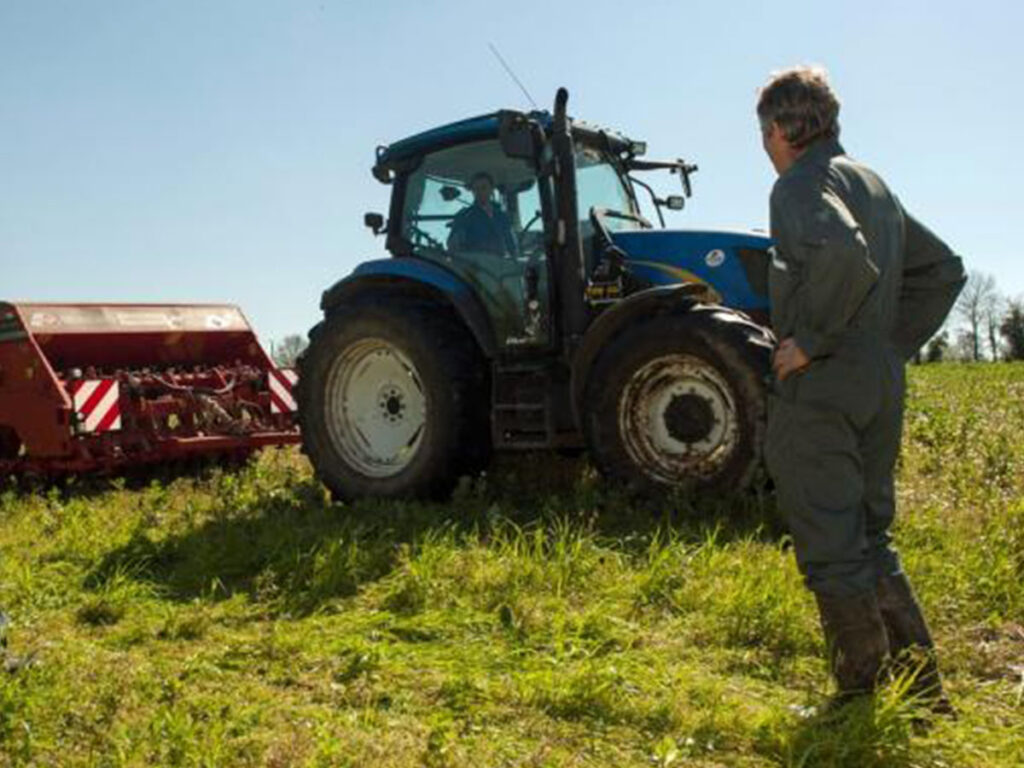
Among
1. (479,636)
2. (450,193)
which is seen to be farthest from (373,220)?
(479,636)

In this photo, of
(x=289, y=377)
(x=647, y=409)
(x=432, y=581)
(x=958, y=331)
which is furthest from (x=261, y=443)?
(x=958, y=331)

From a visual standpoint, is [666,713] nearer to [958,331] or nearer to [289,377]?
[289,377]

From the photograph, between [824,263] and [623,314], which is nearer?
[824,263]

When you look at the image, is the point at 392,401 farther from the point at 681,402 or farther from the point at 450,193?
the point at 681,402

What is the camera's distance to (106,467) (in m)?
7.61

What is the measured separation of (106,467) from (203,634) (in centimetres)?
388

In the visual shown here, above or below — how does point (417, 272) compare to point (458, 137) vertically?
below

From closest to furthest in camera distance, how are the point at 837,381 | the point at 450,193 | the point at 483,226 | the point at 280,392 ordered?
1. the point at 837,381
2. the point at 483,226
3. the point at 450,193
4. the point at 280,392

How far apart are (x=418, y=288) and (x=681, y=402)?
198 centimetres

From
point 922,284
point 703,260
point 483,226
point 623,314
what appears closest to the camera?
point 922,284

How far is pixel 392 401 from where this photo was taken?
697cm

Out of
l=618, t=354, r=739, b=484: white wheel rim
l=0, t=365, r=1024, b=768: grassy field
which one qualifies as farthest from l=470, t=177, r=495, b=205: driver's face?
l=0, t=365, r=1024, b=768: grassy field

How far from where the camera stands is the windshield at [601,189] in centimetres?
654

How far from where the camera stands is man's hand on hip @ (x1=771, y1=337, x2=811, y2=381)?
296 cm
